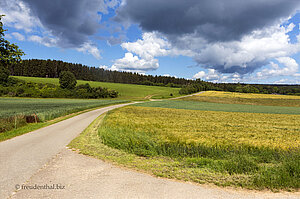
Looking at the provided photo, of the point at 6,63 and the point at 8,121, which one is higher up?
the point at 6,63

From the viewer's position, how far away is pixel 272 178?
5.08 meters

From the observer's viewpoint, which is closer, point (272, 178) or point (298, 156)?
point (272, 178)

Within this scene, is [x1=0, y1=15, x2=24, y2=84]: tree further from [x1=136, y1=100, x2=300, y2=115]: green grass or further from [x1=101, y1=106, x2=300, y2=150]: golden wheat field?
[x1=136, y1=100, x2=300, y2=115]: green grass

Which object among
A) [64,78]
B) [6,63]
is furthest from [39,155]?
[64,78]

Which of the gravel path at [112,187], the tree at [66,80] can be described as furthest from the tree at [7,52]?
the tree at [66,80]

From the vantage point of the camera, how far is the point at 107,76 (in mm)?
165500

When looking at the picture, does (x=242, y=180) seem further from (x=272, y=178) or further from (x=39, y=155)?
(x=39, y=155)

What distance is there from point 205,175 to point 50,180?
510 cm

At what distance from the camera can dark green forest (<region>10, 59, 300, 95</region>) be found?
120812 mm

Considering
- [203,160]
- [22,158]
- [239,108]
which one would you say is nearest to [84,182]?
[22,158]

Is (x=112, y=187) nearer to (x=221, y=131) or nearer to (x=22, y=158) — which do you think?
(x=22, y=158)

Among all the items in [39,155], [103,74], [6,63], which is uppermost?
[103,74]

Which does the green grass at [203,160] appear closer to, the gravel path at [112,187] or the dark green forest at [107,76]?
the gravel path at [112,187]

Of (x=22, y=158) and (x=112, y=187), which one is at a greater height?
(x=112, y=187)
